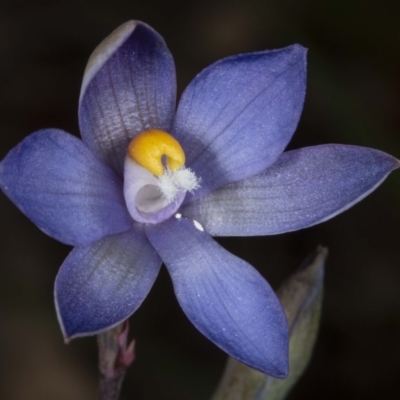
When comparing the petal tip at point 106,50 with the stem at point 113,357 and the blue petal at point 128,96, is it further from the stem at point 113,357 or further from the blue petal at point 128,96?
the stem at point 113,357

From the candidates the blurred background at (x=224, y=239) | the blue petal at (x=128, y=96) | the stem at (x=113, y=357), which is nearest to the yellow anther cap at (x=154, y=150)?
the blue petal at (x=128, y=96)

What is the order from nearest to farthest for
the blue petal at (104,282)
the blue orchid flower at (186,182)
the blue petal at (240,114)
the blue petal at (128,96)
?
the blue petal at (104,282) → the blue orchid flower at (186,182) → the blue petal at (128,96) → the blue petal at (240,114)

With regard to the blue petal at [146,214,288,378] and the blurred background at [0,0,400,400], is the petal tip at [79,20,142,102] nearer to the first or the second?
the blue petal at [146,214,288,378]

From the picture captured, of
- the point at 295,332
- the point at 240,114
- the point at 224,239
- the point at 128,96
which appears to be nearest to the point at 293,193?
the point at 240,114

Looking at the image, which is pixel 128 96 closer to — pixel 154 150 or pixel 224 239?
pixel 154 150

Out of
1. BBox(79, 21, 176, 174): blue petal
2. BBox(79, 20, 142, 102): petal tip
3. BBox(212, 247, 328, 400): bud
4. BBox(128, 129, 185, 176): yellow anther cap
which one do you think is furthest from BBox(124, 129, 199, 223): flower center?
BBox(212, 247, 328, 400): bud

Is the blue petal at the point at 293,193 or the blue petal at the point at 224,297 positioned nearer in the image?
the blue petal at the point at 224,297

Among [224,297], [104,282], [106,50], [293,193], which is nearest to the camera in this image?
[106,50]
